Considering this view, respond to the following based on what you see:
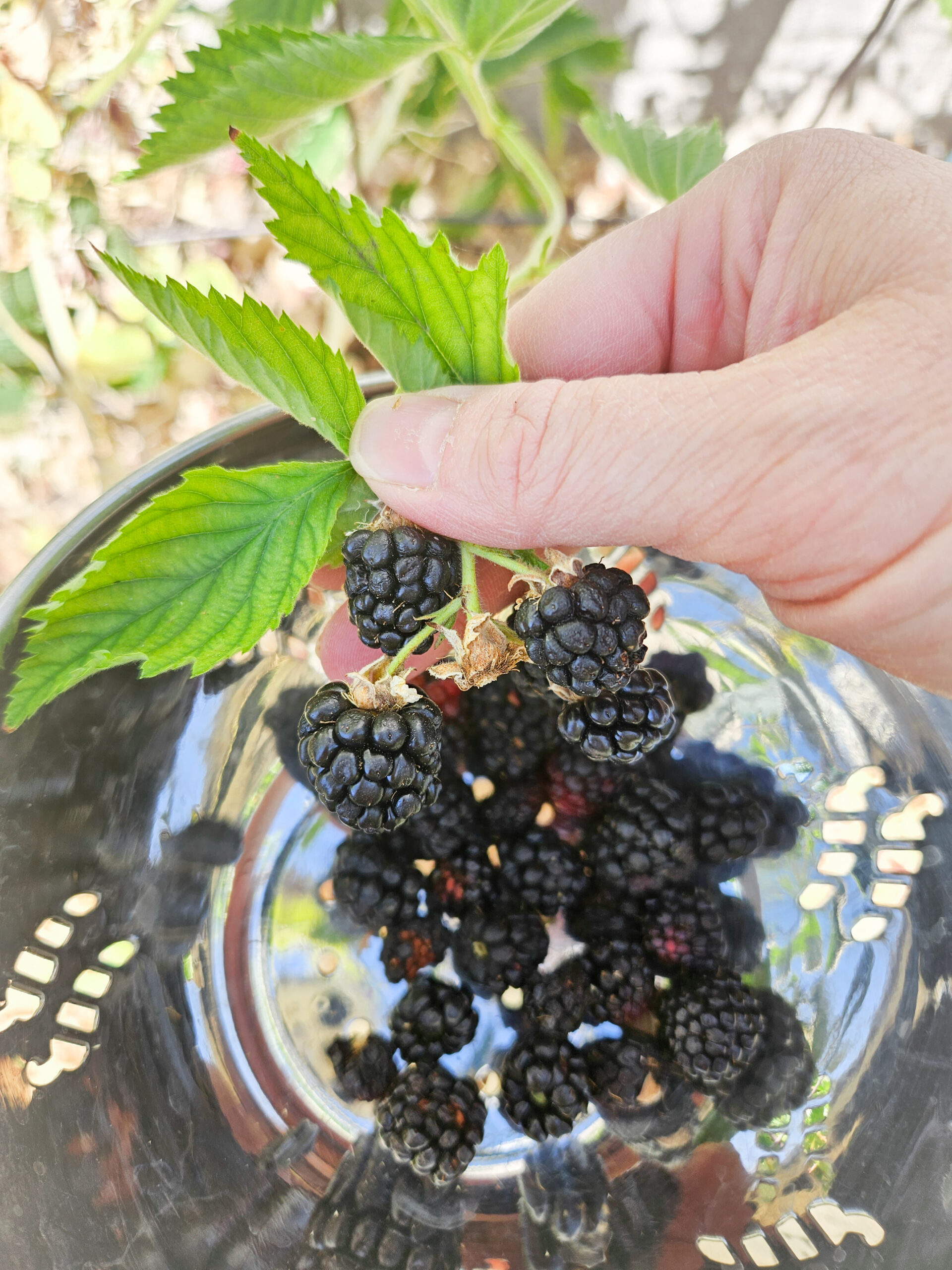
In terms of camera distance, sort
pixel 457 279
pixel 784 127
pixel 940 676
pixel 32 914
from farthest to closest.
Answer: pixel 784 127
pixel 32 914
pixel 940 676
pixel 457 279

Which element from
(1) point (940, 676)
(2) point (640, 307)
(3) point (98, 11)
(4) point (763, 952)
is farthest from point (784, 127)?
(4) point (763, 952)

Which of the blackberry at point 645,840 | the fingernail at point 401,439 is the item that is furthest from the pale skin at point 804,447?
the blackberry at point 645,840

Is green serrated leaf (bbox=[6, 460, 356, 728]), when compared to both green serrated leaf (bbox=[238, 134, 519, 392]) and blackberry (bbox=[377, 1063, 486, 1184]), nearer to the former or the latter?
green serrated leaf (bbox=[238, 134, 519, 392])

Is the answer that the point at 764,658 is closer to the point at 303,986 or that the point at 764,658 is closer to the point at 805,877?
the point at 805,877

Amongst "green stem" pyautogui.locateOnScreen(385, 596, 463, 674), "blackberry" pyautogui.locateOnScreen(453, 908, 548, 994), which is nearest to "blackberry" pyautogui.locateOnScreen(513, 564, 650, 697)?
"green stem" pyautogui.locateOnScreen(385, 596, 463, 674)

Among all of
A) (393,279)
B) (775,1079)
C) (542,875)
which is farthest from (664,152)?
(775,1079)

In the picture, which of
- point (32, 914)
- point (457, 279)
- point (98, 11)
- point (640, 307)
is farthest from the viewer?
point (98, 11)
